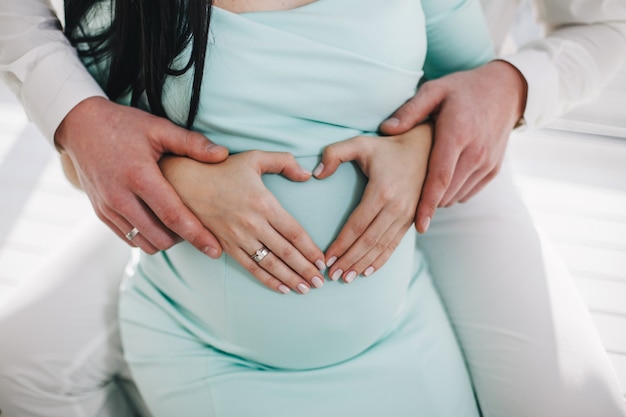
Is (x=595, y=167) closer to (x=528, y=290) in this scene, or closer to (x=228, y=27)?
(x=528, y=290)

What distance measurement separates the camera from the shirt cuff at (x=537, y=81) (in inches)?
39.2

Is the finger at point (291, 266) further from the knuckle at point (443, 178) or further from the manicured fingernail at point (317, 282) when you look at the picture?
the knuckle at point (443, 178)

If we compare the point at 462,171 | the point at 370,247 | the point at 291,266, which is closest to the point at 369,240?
the point at 370,247

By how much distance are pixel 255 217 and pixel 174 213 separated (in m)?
0.12

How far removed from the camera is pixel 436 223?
111 centimetres

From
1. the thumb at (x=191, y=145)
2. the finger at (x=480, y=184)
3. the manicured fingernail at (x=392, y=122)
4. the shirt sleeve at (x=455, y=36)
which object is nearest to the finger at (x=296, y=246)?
the thumb at (x=191, y=145)

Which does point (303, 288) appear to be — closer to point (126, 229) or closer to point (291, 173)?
point (291, 173)

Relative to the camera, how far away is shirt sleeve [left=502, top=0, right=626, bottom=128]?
1.01m

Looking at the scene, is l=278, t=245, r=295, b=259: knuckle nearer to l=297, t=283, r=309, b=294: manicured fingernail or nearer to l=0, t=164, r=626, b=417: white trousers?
l=297, t=283, r=309, b=294: manicured fingernail

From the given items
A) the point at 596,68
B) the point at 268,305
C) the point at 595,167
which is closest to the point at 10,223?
the point at 268,305

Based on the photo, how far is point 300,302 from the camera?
84 cm

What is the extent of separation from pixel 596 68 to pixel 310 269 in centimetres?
74

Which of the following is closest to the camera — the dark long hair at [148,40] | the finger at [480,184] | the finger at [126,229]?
the dark long hair at [148,40]

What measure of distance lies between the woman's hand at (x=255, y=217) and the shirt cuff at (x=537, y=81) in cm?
47
